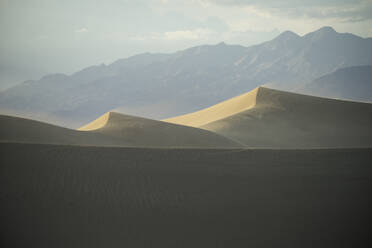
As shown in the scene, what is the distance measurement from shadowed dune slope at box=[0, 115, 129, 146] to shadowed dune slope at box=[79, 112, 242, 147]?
1500 mm

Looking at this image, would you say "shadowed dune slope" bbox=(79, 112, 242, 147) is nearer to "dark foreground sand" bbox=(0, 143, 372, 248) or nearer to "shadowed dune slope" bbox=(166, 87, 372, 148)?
"shadowed dune slope" bbox=(166, 87, 372, 148)

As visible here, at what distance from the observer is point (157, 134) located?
22094mm

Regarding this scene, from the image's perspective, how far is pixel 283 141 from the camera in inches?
1102

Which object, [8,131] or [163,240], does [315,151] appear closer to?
[163,240]

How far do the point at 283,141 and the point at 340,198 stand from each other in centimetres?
1742

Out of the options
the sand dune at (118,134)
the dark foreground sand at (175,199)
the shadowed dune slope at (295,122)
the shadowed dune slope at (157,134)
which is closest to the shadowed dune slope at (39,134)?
the sand dune at (118,134)

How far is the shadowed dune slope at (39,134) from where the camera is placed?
16.3 m

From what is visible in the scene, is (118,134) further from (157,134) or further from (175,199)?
(175,199)

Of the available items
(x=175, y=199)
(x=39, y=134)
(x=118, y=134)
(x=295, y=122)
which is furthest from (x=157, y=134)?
(x=295, y=122)

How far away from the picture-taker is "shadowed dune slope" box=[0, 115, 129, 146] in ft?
53.4

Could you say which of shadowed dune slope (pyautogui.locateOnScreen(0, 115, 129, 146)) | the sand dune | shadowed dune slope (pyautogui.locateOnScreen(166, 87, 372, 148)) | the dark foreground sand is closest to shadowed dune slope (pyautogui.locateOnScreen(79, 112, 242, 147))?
the sand dune

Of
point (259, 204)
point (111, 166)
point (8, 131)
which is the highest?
point (8, 131)

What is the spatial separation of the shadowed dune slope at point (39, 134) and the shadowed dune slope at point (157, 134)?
4.92 feet

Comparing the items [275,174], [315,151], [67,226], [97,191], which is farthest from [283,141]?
[67,226]
